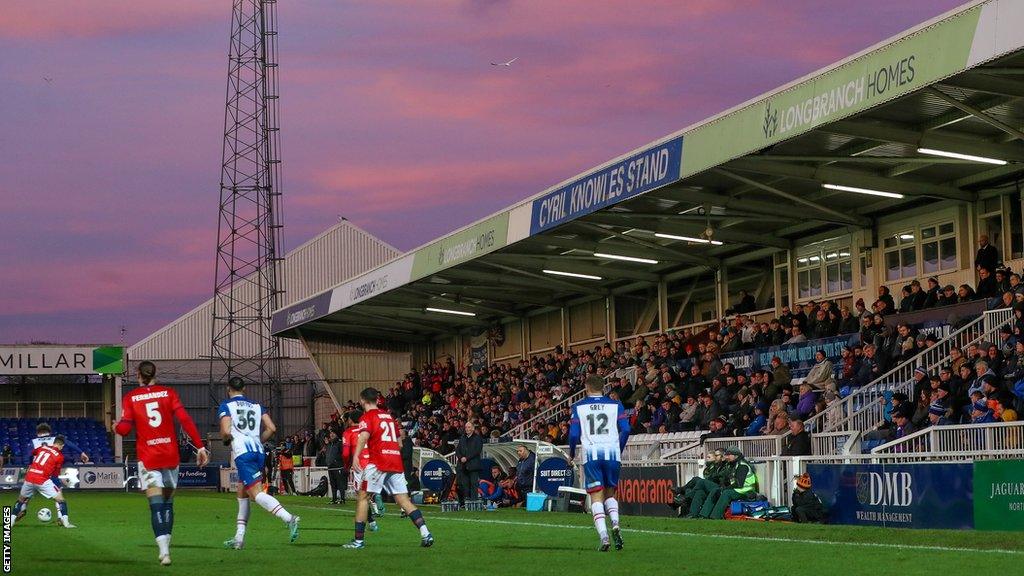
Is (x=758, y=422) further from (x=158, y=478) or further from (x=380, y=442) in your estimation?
(x=158, y=478)

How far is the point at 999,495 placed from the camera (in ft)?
56.1

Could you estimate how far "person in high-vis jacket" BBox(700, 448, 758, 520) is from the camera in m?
21.9

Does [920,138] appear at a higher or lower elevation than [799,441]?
higher

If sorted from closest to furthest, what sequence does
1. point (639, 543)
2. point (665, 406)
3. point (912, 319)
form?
point (639, 543)
point (912, 319)
point (665, 406)

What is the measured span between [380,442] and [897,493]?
753cm

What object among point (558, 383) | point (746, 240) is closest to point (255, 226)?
point (558, 383)

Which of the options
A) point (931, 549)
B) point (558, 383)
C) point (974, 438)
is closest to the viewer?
point (931, 549)

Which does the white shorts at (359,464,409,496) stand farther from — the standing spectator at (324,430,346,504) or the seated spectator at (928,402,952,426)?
the standing spectator at (324,430,346,504)

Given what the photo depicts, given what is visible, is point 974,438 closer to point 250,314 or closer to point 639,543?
point 639,543

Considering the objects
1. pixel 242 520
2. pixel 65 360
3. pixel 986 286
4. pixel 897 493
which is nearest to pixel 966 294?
pixel 986 286

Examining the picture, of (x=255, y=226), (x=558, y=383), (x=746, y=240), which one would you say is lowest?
(x=558, y=383)

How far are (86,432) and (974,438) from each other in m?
47.2

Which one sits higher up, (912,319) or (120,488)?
(912,319)

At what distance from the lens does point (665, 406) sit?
29719 mm
